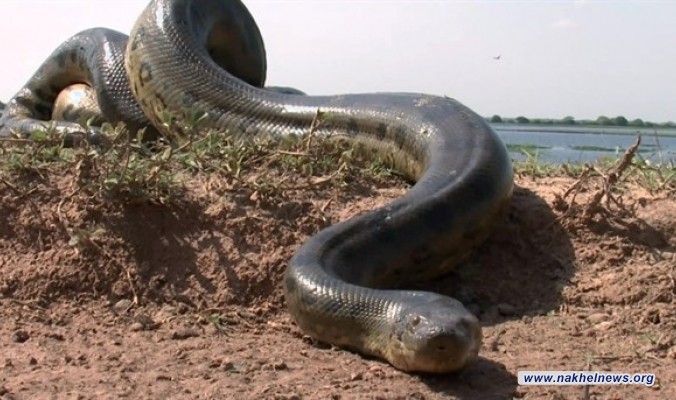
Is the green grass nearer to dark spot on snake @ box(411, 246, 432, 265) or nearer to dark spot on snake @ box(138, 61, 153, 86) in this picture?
dark spot on snake @ box(411, 246, 432, 265)

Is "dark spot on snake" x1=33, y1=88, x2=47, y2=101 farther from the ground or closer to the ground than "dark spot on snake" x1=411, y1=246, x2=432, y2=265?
farther from the ground

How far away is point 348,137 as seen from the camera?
7.12m

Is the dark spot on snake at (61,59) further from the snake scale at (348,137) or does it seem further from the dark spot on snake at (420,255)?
the dark spot on snake at (420,255)

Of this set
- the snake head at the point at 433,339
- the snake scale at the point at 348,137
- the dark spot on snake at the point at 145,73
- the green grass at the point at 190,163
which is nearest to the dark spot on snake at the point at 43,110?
the snake scale at the point at 348,137

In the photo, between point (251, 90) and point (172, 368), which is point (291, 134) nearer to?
point (251, 90)

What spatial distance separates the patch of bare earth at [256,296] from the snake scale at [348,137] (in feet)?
0.57

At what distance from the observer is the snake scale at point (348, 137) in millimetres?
4359

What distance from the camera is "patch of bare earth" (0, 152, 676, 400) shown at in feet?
13.0

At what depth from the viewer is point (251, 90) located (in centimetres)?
769

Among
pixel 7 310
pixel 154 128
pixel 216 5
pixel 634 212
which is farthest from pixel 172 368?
pixel 216 5

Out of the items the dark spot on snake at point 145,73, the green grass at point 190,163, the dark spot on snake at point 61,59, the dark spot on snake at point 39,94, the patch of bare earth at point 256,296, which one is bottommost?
the patch of bare earth at point 256,296

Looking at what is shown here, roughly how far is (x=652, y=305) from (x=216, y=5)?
16.5ft

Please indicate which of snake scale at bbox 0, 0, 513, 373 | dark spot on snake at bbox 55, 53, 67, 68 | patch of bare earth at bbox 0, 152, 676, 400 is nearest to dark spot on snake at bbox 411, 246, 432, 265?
snake scale at bbox 0, 0, 513, 373

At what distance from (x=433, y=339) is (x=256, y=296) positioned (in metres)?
1.55
